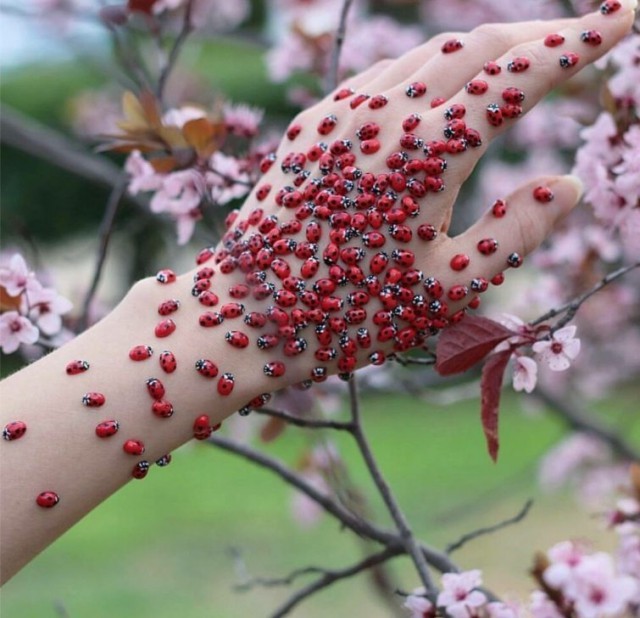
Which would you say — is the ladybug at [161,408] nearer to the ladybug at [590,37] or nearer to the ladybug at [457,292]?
the ladybug at [457,292]

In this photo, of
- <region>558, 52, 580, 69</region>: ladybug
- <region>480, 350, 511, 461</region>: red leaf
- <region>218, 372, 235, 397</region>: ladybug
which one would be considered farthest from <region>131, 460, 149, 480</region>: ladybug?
<region>558, 52, 580, 69</region>: ladybug

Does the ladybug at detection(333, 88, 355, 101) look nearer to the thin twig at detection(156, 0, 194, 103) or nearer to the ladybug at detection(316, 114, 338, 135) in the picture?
the ladybug at detection(316, 114, 338, 135)

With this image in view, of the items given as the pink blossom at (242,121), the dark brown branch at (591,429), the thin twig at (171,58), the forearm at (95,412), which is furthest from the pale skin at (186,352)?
the dark brown branch at (591,429)

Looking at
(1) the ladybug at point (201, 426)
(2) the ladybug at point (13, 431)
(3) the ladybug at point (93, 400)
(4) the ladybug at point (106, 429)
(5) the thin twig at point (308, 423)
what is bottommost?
(5) the thin twig at point (308, 423)

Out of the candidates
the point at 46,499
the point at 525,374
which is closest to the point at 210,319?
the point at 46,499

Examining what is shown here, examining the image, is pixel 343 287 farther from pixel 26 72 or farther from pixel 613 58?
pixel 26 72

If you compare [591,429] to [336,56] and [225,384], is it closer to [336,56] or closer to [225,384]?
[336,56]

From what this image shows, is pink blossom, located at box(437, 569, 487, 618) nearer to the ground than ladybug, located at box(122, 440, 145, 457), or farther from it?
nearer to the ground
